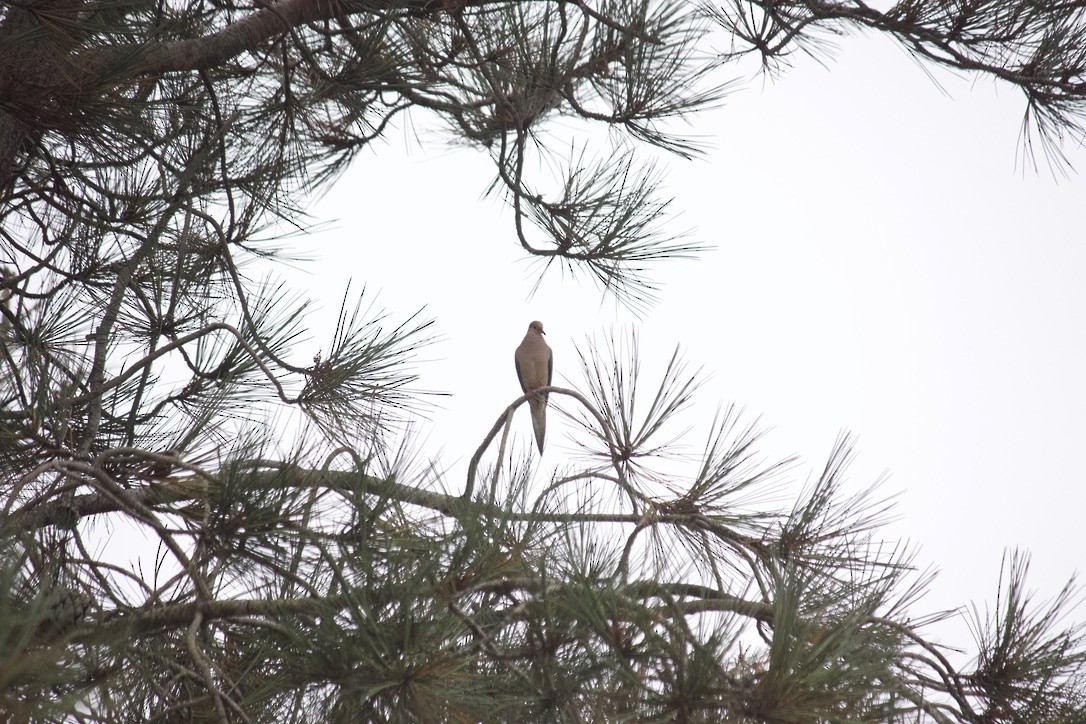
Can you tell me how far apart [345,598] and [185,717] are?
2.23ft

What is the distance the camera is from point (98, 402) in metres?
1.60

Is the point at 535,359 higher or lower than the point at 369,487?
higher

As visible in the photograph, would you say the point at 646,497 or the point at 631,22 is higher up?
the point at 631,22

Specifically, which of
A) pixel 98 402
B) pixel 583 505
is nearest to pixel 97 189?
pixel 98 402

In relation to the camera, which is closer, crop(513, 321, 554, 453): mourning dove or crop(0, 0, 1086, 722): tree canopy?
crop(0, 0, 1086, 722): tree canopy

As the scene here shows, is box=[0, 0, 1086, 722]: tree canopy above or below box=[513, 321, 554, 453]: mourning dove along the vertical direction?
below

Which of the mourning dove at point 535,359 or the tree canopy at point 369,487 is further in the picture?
the mourning dove at point 535,359

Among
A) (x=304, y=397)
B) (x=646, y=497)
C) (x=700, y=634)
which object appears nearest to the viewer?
(x=700, y=634)

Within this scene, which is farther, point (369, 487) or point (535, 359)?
point (535, 359)

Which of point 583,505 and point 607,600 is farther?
point 583,505

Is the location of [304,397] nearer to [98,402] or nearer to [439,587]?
[98,402]

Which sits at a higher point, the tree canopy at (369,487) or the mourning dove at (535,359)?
the mourning dove at (535,359)

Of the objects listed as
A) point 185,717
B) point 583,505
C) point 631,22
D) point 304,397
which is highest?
point 631,22

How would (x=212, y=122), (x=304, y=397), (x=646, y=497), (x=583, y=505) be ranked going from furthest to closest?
(x=212, y=122) < (x=304, y=397) < (x=646, y=497) < (x=583, y=505)
